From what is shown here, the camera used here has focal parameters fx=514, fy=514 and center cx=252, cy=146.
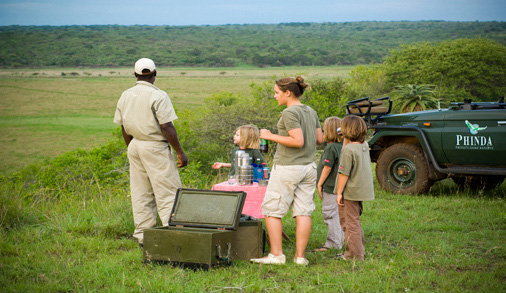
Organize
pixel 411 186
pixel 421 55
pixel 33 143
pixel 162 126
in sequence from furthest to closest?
pixel 421 55 < pixel 33 143 < pixel 411 186 < pixel 162 126

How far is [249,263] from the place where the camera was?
5297 mm

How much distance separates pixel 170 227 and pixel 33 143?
36.0 m

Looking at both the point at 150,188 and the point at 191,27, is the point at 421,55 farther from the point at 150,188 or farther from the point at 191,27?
the point at 191,27

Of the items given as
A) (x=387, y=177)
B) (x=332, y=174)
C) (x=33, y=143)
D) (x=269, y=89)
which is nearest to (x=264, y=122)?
(x=269, y=89)

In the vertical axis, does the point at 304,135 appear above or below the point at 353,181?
above

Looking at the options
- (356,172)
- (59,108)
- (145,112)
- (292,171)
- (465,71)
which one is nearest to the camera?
(292,171)

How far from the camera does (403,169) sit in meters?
9.42

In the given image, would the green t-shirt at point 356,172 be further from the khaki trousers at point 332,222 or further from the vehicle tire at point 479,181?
the vehicle tire at point 479,181

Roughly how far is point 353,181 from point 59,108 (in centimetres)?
5942

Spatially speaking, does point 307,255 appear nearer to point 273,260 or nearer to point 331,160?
point 273,260

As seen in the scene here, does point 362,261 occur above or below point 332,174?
below

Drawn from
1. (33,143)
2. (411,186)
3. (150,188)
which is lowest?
(33,143)

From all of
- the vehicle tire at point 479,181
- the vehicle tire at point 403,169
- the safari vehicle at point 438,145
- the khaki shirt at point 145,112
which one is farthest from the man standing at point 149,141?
the vehicle tire at point 479,181

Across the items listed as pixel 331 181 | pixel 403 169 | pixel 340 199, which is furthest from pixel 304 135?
pixel 403 169
